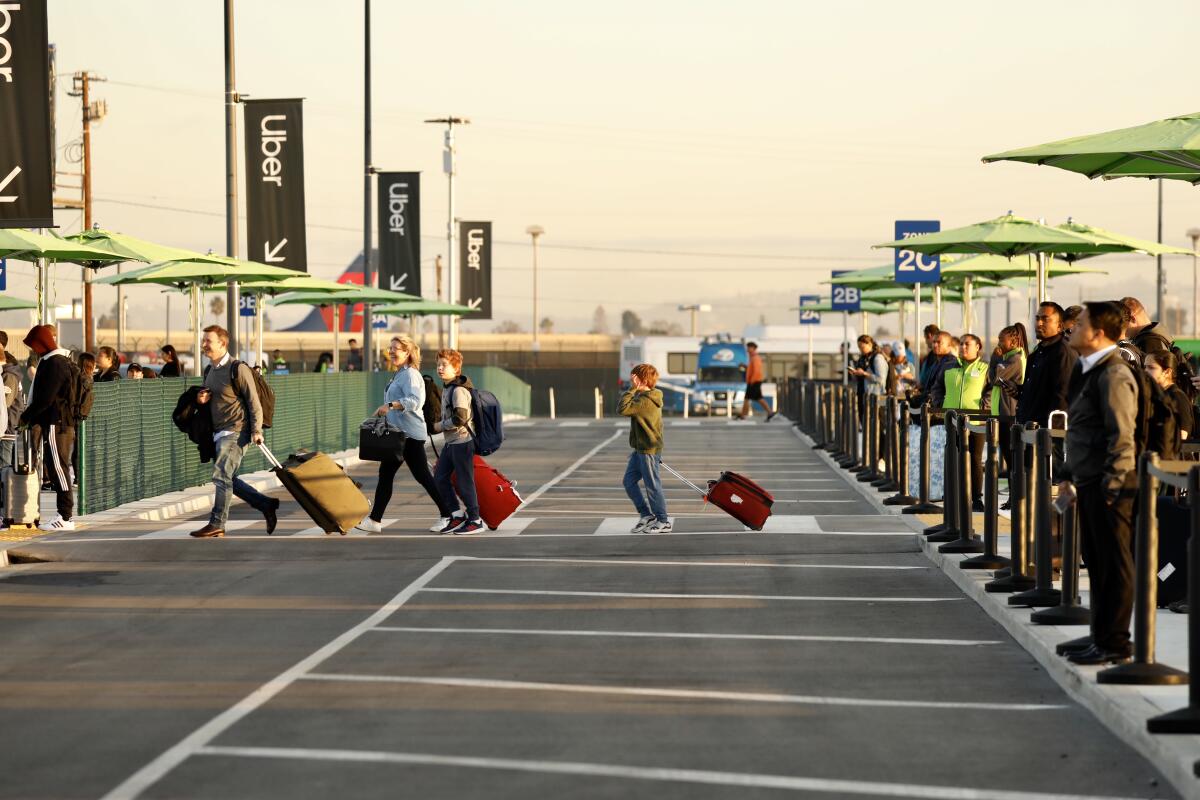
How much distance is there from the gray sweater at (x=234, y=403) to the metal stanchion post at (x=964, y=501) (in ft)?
20.2

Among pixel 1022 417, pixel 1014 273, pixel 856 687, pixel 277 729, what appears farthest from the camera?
pixel 1014 273

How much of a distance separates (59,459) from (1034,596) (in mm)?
10219

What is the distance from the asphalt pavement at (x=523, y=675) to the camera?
7.35 meters

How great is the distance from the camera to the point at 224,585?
13.8 meters

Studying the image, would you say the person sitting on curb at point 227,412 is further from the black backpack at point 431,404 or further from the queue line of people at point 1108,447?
the queue line of people at point 1108,447

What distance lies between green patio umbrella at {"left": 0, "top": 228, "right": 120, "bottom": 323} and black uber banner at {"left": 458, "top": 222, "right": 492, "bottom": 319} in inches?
1266

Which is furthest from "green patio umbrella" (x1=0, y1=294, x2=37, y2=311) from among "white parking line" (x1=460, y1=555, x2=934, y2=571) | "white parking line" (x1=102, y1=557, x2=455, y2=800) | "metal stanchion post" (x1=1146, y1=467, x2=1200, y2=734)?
"metal stanchion post" (x1=1146, y1=467, x2=1200, y2=734)

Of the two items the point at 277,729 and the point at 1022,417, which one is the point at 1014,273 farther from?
the point at 277,729

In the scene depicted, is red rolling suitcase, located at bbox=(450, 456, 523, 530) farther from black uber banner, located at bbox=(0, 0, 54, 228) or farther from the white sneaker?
black uber banner, located at bbox=(0, 0, 54, 228)

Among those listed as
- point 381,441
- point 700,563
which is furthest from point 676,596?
point 381,441

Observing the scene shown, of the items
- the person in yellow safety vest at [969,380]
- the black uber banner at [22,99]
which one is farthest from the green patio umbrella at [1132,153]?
the black uber banner at [22,99]

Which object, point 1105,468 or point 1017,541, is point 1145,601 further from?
point 1017,541

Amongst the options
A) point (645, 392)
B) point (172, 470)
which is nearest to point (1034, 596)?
point (645, 392)

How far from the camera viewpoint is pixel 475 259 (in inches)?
2267
